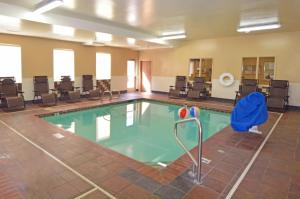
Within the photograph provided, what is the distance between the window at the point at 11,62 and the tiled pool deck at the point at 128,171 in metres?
4.12

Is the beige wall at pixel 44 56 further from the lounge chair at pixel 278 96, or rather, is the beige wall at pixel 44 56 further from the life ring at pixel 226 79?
the lounge chair at pixel 278 96

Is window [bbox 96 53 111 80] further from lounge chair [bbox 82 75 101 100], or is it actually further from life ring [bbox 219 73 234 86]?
life ring [bbox 219 73 234 86]

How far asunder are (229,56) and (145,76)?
509cm

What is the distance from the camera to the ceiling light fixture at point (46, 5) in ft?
12.9

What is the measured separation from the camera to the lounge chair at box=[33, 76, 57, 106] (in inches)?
293

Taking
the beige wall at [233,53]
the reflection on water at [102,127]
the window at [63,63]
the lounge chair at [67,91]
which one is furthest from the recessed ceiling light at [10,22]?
the beige wall at [233,53]

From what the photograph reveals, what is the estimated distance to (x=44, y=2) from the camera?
4.21m

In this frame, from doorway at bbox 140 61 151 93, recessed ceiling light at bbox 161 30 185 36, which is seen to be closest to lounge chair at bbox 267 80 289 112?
recessed ceiling light at bbox 161 30 185 36

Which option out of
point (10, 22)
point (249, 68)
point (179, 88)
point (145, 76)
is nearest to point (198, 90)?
point (179, 88)

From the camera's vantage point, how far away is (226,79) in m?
9.04

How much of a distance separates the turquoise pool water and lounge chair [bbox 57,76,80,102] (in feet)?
4.47

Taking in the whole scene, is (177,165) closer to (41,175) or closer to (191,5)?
(41,175)

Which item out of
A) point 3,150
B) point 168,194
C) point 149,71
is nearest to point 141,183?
point 168,194

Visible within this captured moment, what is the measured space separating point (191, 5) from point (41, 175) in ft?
13.8
